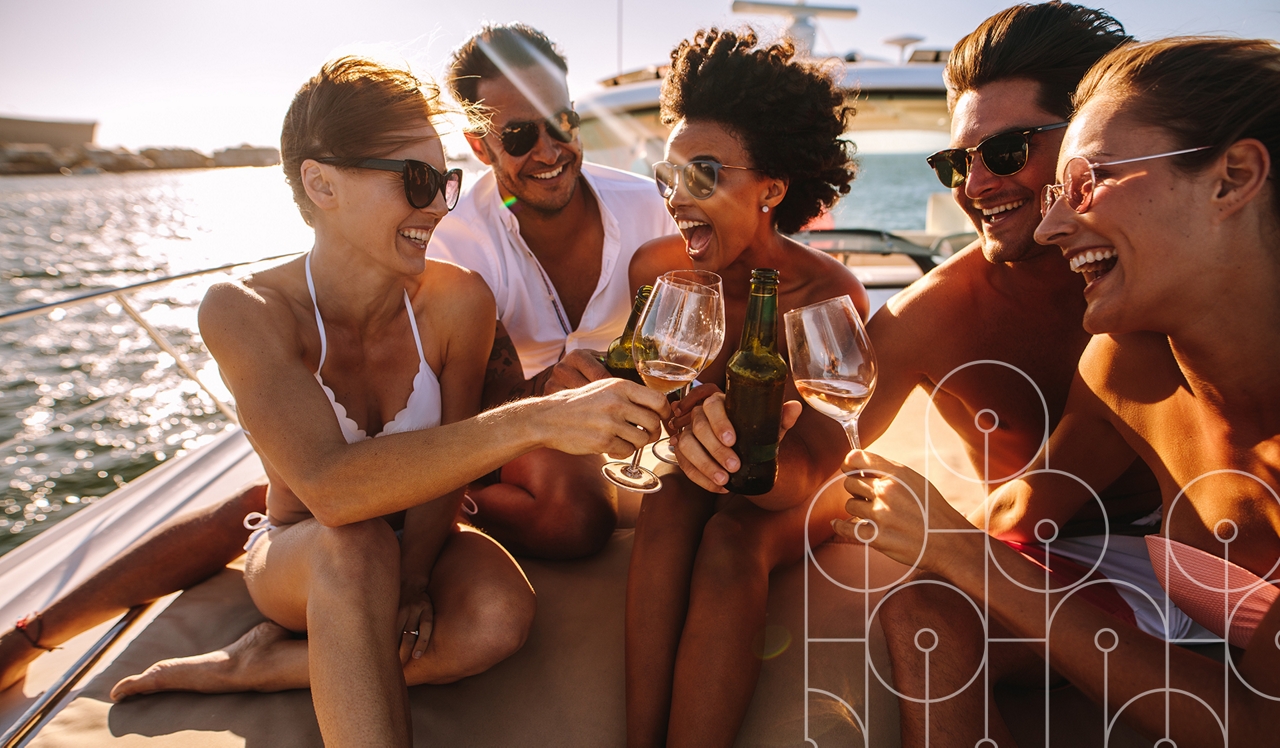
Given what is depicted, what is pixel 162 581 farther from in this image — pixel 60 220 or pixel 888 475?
pixel 60 220

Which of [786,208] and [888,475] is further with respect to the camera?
[786,208]

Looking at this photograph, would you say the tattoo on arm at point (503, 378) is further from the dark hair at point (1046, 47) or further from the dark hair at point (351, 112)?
the dark hair at point (1046, 47)

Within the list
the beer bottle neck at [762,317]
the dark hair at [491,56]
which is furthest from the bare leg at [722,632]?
the dark hair at [491,56]

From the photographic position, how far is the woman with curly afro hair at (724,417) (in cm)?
178

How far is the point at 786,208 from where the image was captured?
3.03 meters

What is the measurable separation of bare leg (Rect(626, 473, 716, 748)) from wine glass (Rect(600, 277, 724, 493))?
264mm

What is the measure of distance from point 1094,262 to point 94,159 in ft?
370

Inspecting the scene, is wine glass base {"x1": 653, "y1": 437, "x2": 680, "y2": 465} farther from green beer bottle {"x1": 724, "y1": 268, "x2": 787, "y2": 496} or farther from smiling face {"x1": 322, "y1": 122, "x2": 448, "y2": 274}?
smiling face {"x1": 322, "y1": 122, "x2": 448, "y2": 274}

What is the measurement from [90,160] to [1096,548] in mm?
112419

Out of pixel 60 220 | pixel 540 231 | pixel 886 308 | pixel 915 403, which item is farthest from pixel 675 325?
pixel 60 220

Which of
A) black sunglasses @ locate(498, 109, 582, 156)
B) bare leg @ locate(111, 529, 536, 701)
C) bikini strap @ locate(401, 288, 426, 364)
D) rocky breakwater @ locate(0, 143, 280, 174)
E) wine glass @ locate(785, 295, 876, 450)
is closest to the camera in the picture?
wine glass @ locate(785, 295, 876, 450)

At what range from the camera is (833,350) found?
5.42ft

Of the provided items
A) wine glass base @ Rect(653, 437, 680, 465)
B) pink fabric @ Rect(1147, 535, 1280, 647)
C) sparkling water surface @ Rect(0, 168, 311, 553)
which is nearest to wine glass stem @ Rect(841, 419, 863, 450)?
wine glass base @ Rect(653, 437, 680, 465)

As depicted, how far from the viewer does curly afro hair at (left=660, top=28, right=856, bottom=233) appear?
2688mm
